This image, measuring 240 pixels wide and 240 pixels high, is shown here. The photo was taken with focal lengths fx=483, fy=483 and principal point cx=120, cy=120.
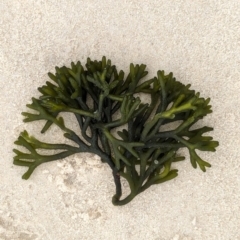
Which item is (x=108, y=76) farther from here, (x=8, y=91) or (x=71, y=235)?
(x=71, y=235)

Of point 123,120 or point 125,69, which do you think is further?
point 125,69

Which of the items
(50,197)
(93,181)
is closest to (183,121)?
(93,181)

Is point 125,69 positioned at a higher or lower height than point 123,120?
higher
